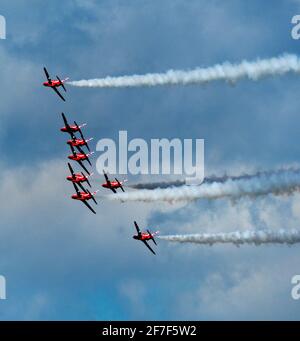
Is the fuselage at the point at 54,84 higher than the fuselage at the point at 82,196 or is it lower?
higher

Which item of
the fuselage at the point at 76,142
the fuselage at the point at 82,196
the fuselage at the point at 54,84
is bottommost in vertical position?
the fuselage at the point at 82,196

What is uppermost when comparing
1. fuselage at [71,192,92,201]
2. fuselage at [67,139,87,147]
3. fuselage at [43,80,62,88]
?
fuselage at [43,80,62,88]

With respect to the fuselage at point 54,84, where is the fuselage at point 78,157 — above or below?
below

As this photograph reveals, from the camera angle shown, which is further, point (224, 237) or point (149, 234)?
point (149, 234)

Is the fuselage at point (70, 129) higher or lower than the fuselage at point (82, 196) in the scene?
higher

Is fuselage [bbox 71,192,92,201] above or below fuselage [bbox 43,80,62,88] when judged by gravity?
below

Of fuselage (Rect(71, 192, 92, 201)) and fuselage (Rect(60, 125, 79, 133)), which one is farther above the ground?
fuselage (Rect(60, 125, 79, 133))
